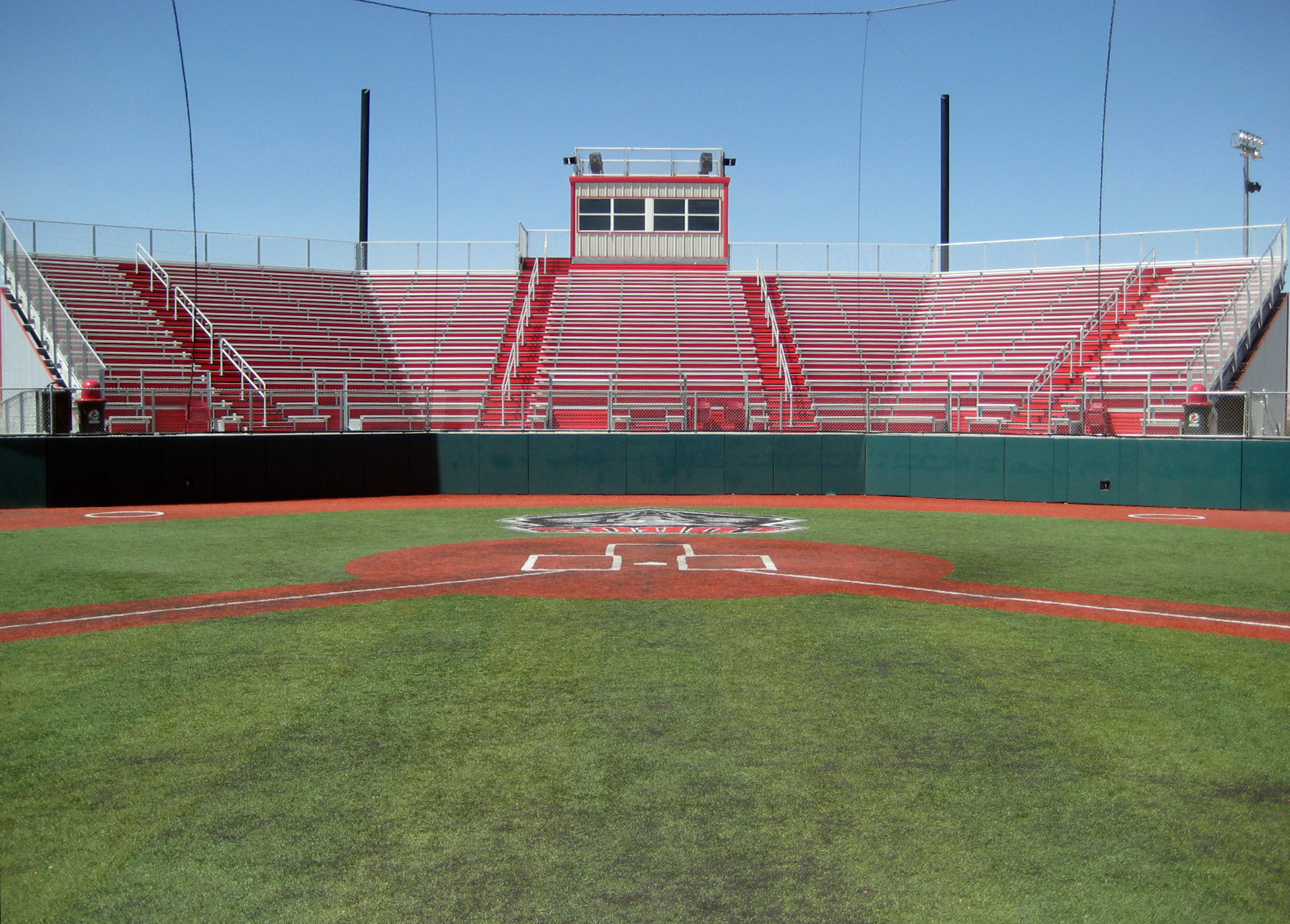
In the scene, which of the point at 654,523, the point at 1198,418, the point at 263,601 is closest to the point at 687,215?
the point at 1198,418

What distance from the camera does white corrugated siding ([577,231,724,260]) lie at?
132 feet

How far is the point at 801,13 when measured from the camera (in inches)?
1533

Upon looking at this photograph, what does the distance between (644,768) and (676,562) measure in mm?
7344

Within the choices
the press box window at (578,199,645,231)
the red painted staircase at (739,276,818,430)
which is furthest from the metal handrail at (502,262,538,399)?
the red painted staircase at (739,276,818,430)

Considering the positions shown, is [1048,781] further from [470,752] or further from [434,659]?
[434,659]

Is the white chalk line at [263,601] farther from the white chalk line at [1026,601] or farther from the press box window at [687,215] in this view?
the press box window at [687,215]

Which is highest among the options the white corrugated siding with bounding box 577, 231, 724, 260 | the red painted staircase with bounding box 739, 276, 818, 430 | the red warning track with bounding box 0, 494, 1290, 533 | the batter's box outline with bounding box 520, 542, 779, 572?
the white corrugated siding with bounding box 577, 231, 724, 260

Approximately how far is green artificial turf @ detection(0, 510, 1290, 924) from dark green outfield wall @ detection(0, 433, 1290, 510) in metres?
13.3

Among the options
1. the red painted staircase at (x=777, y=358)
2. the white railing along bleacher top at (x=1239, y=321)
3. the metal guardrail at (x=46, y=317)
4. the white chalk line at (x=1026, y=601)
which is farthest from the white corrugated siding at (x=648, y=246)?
the white chalk line at (x=1026, y=601)

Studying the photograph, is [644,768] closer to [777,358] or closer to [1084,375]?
[1084,375]

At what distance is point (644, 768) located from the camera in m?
5.56

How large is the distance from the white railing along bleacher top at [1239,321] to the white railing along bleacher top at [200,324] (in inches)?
935

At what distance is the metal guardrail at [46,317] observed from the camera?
2766 centimetres

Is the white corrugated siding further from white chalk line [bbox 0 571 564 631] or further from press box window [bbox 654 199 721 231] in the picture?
white chalk line [bbox 0 571 564 631]
